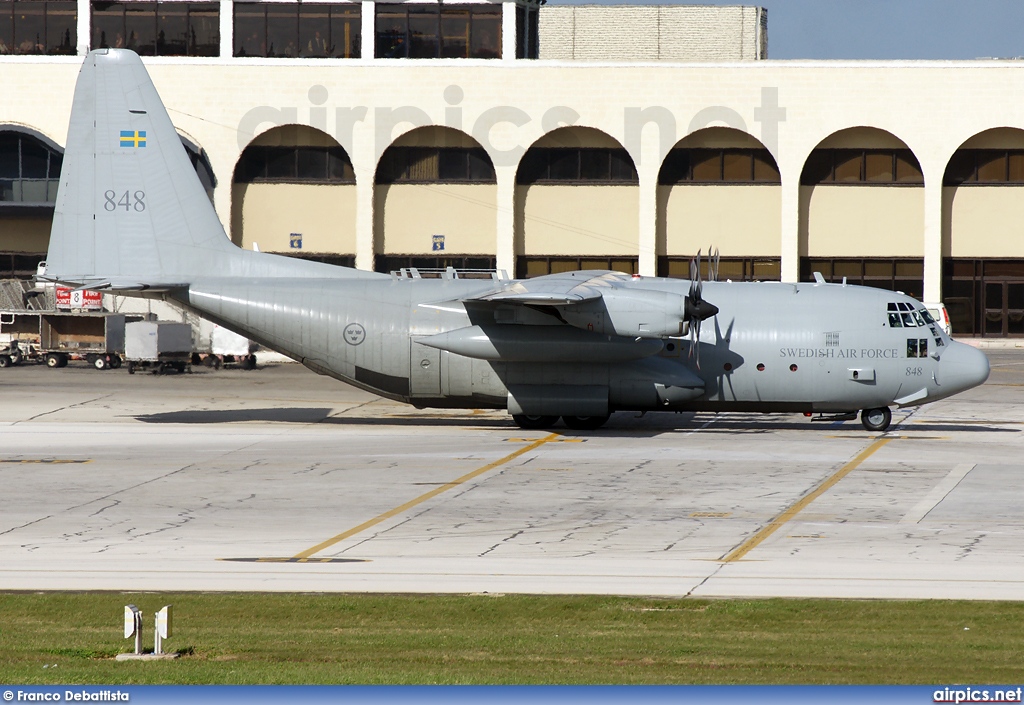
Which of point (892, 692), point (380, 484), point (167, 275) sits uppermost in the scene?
point (167, 275)

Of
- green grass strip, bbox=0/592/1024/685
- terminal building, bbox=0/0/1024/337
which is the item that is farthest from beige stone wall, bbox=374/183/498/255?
green grass strip, bbox=0/592/1024/685

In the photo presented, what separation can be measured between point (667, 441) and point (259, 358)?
3213 cm

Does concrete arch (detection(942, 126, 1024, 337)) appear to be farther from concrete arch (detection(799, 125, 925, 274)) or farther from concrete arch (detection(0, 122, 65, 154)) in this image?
concrete arch (detection(0, 122, 65, 154))

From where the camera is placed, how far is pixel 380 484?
2673cm

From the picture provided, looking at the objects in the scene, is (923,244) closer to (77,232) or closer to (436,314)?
(436,314)

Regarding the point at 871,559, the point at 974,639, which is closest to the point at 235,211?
the point at 871,559

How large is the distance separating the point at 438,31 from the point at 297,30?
767 centimetres

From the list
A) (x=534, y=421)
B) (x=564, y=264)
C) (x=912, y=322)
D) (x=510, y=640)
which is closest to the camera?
(x=510, y=640)

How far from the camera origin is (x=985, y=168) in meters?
66.1

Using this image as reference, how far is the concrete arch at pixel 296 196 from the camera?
6650 cm

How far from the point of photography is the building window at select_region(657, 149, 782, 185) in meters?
66.2

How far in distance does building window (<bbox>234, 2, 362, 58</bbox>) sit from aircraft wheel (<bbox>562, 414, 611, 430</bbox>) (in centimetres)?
3839

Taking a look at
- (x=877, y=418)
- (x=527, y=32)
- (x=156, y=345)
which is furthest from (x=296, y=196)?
(x=877, y=418)

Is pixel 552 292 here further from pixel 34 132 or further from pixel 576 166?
pixel 34 132
